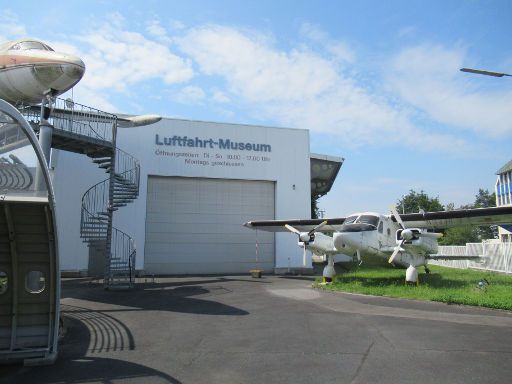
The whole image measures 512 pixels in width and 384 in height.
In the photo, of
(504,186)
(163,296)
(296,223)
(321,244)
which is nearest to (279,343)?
(163,296)

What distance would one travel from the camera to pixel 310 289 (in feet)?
53.8

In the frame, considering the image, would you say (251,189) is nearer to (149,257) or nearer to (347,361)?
(149,257)

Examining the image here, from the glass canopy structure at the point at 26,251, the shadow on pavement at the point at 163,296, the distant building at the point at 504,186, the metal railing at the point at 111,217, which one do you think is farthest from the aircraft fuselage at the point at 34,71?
Answer: the distant building at the point at 504,186

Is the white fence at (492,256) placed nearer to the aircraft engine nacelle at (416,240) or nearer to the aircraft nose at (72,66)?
the aircraft engine nacelle at (416,240)

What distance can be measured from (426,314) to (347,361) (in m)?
4.92

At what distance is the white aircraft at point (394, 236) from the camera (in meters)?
16.0

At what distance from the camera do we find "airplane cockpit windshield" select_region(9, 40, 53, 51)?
1486cm

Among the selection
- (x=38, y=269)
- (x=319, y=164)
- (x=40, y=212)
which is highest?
(x=319, y=164)

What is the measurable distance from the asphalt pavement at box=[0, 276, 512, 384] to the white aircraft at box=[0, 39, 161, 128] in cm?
764

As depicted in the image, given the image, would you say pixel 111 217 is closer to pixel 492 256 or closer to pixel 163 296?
pixel 163 296

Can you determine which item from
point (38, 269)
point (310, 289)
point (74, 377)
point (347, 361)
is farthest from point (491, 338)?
point (310, 289)

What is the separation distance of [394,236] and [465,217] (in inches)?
124

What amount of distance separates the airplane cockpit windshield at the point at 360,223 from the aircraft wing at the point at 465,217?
1.74 metres

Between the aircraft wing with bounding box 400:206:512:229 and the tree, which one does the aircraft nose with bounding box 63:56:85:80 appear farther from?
the tree
